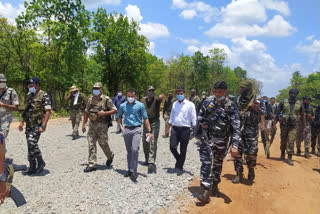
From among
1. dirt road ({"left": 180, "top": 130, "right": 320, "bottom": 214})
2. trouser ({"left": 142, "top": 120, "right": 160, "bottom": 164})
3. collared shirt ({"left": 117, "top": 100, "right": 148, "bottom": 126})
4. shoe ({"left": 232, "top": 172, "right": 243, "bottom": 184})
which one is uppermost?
collared shirt ({"left": 117, "top": 100, "right": 148, "bottom": 126})

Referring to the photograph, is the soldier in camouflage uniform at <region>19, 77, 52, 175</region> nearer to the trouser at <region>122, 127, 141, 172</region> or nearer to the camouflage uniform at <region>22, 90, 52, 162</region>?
the camouflage uniform at <region>22, 90, 52, 162</region>

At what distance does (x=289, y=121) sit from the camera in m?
7.55

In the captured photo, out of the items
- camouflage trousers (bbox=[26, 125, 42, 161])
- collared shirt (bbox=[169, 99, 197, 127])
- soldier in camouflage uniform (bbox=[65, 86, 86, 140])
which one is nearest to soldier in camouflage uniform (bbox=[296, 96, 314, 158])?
collared shirt (bbox=[169, 99, 197, 127])

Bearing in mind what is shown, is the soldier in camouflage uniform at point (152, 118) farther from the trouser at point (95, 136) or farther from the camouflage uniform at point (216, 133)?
the camouflage uniform at point (216, 133)

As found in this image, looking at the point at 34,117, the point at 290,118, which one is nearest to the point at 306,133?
the point at 290,118

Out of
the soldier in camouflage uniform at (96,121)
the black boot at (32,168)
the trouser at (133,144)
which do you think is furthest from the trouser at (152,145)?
the black boot at (32,168)

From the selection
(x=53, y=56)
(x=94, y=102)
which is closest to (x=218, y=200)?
(x=94, y=102)

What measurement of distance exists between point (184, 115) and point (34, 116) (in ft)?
12.0

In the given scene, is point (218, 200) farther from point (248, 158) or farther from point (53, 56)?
point (53, 56)

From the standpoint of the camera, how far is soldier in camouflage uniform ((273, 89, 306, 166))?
24.7 ft

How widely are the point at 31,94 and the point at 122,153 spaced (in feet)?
11.9

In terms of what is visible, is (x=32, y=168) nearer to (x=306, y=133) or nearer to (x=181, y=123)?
(x=181, y=123)

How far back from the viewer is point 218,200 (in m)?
4.61

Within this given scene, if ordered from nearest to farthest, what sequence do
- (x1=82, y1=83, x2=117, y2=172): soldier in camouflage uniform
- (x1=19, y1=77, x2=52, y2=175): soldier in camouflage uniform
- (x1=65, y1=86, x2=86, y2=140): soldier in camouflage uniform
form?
(x1=19, y1=77, x2=52, y2=175): soldier in camouflage uniform < (x1=82, y1=83, x2=117, y2=172): soldier in camouflage uniform < (x1=65, y1=86, x2=86, y2=140): soldier in camouflage uniform
